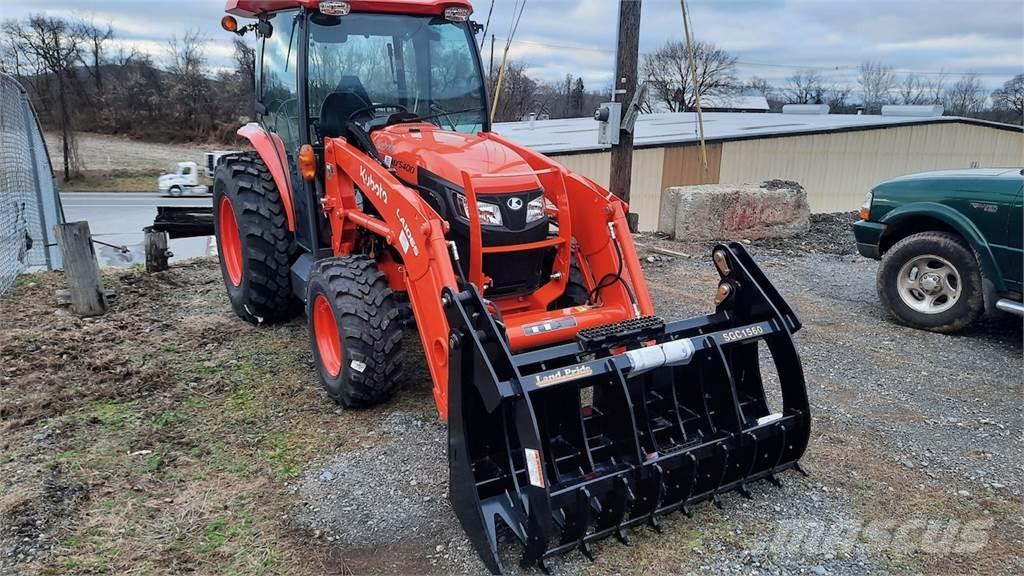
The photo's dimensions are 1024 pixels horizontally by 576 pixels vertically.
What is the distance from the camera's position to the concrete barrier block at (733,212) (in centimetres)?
966

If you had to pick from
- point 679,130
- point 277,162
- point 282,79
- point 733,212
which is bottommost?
point 733,212

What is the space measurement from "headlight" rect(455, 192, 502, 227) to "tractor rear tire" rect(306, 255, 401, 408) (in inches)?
24.7

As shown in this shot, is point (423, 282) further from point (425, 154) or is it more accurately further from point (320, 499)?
point (320, 499)

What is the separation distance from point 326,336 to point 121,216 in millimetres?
26070

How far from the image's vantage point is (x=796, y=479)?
11.5 ft

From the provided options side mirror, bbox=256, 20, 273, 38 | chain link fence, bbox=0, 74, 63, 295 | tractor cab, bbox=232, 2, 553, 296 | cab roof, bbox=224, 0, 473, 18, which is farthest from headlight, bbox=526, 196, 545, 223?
chain link fence, bbox=0, 74, 63, 295

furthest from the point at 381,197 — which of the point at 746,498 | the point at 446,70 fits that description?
the point at 746,498

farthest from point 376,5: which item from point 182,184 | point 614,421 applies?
point 182,184

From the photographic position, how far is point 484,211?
378 cm

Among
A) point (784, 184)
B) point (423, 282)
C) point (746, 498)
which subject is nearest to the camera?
point (746, 498)

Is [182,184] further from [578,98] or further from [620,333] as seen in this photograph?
[620,333]

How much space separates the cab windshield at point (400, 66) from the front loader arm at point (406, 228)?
1.46 ft

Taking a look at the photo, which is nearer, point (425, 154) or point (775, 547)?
point (775, 547)

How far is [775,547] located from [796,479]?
2.01 ft
